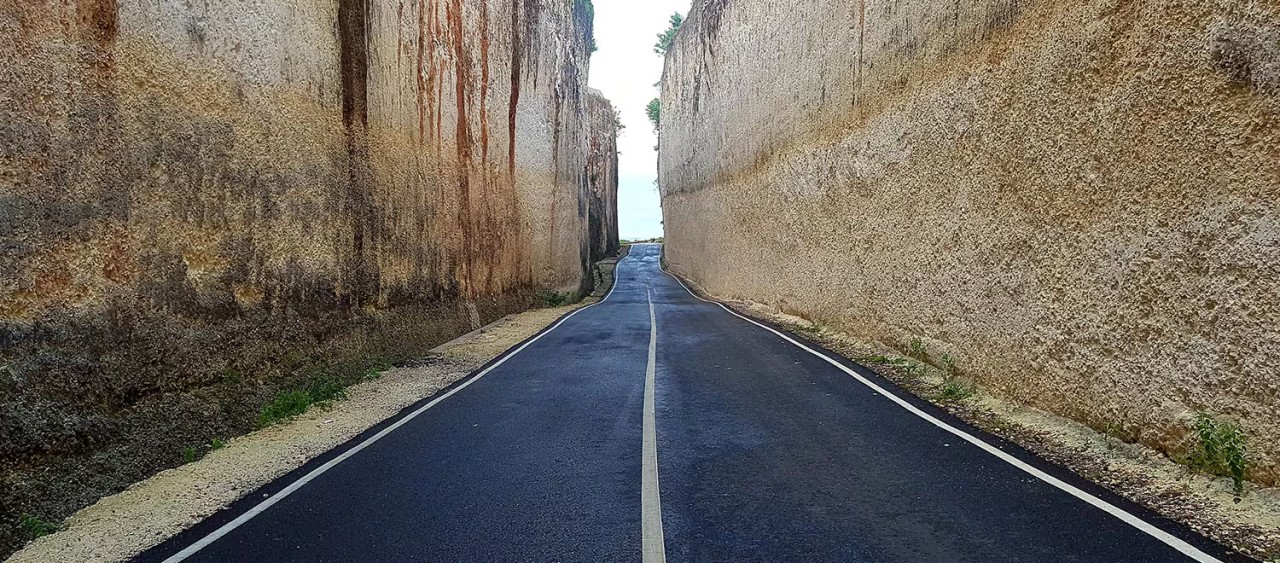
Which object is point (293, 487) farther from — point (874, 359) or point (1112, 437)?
point (874, 359)

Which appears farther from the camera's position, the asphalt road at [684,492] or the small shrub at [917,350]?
the small shrub at [917,350]

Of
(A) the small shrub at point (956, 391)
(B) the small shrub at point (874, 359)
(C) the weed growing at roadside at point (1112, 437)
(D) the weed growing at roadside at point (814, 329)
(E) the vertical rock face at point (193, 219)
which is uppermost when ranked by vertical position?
(E) the vertical rock face at point (193, 219)

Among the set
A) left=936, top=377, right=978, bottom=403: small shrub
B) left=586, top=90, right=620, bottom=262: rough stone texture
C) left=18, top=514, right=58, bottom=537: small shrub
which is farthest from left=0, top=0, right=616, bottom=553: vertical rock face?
left=586, top=90, right=620, bottom=262: rough stone texture

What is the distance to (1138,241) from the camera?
22.5ft

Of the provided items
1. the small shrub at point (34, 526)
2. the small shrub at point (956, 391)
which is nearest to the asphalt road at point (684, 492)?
the small shrub at point (956, 391)

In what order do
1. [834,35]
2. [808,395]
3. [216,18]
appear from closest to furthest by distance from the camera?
[216,18] < [808,395] < [834,35]

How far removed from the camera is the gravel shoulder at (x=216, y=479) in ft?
17.1

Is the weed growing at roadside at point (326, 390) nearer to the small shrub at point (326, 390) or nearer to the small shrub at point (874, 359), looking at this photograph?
the small shrub at point (326, 390)

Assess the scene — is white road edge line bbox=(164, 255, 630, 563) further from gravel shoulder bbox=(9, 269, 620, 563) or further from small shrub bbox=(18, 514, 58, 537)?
small shrub bbox=(18, 514, 58, 537)

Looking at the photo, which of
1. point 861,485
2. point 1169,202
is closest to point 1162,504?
point 861,485

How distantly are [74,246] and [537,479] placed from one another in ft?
15.4

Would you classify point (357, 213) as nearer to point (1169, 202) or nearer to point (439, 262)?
point (439, 262)

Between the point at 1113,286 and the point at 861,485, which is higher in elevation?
the point at 1113,286

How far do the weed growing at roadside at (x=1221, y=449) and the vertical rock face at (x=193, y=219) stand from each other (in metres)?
9.40
